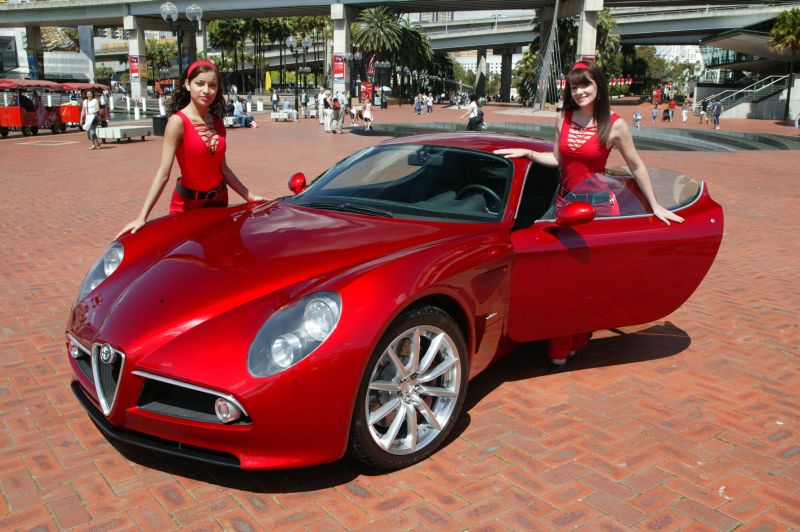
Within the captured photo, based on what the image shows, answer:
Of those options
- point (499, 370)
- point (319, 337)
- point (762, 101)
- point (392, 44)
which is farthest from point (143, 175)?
point (392, 44)

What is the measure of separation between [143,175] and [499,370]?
11715 mm

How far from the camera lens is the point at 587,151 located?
14.1ft

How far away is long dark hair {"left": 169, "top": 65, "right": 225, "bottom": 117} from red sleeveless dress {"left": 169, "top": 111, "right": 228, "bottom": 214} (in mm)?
65

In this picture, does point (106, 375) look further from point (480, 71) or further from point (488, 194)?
point (480, 71)

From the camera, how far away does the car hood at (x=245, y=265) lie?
2.96 meters

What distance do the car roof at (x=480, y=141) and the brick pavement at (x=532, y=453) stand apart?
1.42 meters

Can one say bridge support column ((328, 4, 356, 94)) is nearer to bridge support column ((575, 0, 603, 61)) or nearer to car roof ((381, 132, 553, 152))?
bridge support column ((575, 0, 603, 61))

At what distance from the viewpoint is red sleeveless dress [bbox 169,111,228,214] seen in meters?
4.55

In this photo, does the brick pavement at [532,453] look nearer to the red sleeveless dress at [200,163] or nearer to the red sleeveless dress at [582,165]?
the red sleeveless dress at [582,165]

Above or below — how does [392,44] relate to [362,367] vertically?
above

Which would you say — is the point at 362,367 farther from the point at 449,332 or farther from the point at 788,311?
the point at 788,311

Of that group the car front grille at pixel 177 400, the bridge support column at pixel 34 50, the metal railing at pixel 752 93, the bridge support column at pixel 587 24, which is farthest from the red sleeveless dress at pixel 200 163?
the bridge support column at pixel 34 50

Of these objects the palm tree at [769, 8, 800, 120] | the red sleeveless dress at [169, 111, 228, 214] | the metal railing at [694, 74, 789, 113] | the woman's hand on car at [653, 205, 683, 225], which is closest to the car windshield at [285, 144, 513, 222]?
the red sleeveless dress at [169, 111, 228, 214]

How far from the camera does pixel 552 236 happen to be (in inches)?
153
